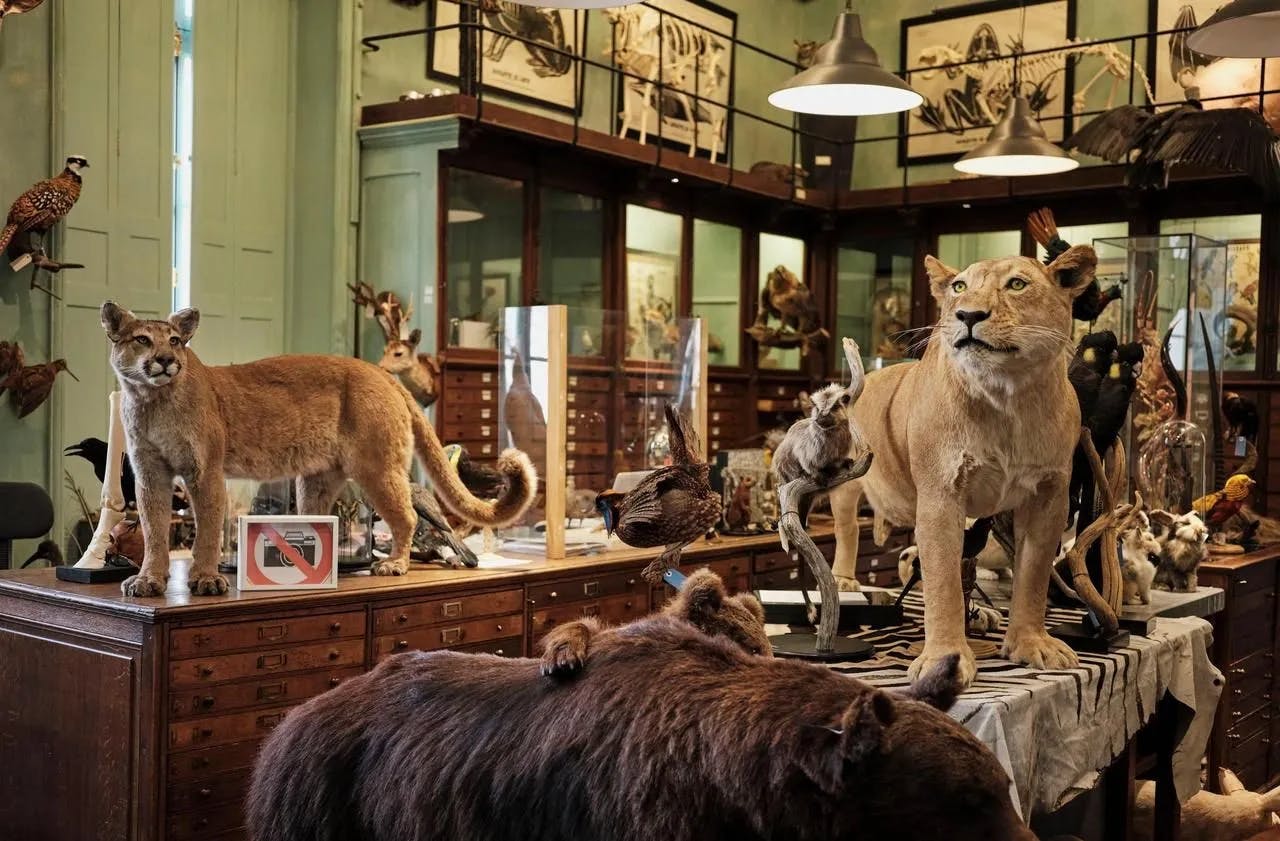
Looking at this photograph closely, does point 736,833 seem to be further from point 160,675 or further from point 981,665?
point 160,675

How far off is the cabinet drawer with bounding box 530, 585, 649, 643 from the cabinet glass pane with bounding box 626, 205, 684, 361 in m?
3.26

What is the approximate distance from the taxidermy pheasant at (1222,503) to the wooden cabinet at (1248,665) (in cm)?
21

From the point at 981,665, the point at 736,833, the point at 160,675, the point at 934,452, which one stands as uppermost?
the point at 934,452

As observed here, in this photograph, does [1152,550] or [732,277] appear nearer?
[1152,550]

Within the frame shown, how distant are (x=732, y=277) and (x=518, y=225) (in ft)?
8.31

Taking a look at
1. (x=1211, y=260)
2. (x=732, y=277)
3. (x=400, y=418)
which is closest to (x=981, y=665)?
(x=400, y=418)

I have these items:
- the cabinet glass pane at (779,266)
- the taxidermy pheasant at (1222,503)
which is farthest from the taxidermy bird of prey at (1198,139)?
the cabinet glass pane at (779,266)

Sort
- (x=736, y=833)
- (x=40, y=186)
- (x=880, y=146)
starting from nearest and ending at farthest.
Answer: (x=736, y=833)
(x=40, y=186)
(x=880, y=146)

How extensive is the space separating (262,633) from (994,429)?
2.52 meters

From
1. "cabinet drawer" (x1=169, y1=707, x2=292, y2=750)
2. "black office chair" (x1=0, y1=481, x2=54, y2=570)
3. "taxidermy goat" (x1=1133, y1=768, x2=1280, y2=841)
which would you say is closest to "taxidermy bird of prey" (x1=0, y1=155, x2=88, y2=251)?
"black office chair" (x1=0, y1=481, x2=54, y2=570)

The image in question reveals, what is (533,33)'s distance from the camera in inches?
346

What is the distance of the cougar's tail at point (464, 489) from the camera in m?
4.44

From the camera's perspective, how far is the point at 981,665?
2803mm

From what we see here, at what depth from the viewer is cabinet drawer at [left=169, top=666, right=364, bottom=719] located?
393 centimetres
